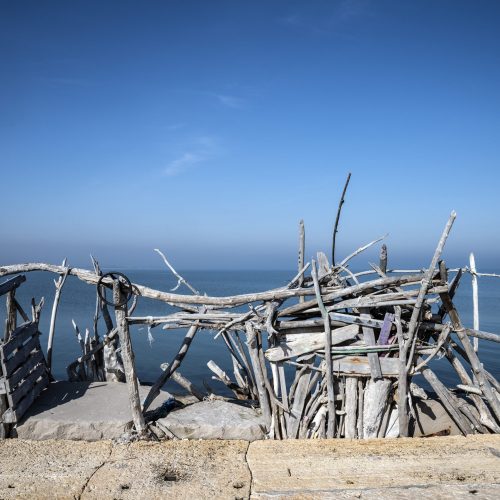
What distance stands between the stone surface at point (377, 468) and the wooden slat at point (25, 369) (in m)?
2.94

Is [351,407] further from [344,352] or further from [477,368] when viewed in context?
[477,368]

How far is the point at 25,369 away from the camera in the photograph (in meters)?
6.12

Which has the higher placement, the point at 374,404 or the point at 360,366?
the point at 360,366

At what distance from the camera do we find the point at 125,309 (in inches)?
225

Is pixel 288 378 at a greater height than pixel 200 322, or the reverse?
pixel 200 322

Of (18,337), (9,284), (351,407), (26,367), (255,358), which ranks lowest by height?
(351,407)

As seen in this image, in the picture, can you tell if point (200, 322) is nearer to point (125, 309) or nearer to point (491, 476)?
point (125, 309)

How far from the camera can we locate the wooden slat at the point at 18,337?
18.6ft

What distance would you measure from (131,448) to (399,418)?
313cm

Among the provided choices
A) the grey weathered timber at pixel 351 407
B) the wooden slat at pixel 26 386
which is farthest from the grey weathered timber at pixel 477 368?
the wooden slat at pixel 26 386

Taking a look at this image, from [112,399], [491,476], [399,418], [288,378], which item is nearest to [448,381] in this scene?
[288,378]

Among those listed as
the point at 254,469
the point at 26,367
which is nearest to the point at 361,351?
the point at 254,469

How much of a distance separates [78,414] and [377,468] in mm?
3610

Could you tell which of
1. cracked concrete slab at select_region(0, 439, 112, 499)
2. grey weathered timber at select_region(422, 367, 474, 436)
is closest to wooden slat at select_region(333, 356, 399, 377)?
grey weathered timber at select_region(422, 367, 474, 436)
